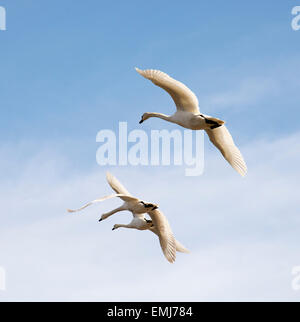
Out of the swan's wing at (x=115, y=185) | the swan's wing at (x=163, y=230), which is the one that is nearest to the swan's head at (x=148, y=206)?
the swan's wing at (x=163, y=230)

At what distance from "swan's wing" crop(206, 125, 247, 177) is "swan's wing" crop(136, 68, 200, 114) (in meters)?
1.77

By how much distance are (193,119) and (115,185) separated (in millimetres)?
5577

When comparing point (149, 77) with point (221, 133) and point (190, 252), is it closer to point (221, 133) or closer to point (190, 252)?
point (221, 133)

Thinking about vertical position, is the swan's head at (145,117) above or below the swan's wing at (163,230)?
above

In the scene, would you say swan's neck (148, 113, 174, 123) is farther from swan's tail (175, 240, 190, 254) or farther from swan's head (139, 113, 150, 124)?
swan's tail (175, 240, 190, 254)

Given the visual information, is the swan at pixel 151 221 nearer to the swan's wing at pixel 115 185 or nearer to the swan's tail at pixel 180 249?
the swan's wing at pixel 115 185

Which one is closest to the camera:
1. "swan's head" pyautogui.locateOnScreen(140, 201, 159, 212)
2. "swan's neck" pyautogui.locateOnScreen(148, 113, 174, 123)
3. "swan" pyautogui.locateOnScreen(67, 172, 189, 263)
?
"swan's neck" pyautogui.locateOnScreen(148, 113, 174, 123)

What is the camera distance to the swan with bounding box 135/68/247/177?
89.6ft

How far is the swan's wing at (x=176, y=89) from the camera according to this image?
27234 mm

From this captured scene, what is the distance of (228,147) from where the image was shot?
29.8 metres

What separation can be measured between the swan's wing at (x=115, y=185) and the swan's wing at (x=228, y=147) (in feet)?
13.4

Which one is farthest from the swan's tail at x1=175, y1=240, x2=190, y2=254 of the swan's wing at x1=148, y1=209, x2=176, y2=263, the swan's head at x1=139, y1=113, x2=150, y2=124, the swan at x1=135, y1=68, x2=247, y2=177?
the swan's head at x1=139, y1=113, x2=150, y2=124

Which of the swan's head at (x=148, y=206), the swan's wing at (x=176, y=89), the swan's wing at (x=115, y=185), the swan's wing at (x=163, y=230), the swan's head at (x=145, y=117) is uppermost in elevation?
the swan's head at (x=145, y=117)
